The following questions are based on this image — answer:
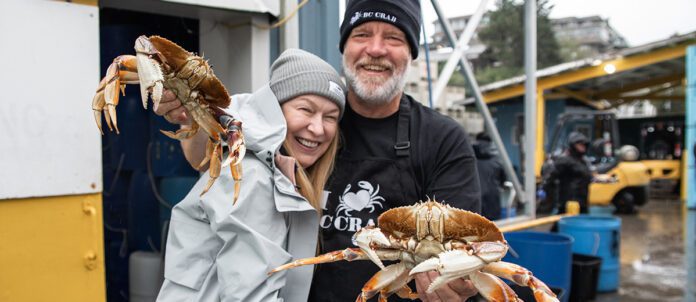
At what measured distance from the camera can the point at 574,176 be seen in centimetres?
943

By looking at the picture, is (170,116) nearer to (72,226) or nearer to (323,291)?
(323,291)

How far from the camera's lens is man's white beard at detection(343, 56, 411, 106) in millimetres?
2285

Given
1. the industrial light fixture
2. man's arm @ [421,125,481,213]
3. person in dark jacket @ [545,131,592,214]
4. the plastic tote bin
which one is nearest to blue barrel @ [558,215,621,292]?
the plastic tote bin

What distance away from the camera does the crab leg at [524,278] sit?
172cm

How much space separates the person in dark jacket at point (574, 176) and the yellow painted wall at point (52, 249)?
8385 mm

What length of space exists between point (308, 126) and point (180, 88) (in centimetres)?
57

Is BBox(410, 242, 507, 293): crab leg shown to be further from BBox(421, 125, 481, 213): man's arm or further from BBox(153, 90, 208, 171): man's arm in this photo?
BBox(153, 90, 208, 171): man's arm

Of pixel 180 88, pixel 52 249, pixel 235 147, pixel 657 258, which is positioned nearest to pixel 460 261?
pixel 235 147

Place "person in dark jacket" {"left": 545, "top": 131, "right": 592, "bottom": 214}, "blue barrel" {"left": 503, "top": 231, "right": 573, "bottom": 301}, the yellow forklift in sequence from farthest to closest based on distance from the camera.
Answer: the yellow forklift
"person in dark jacket" {"left": 545, "top": 131, "right": 592, "bottom": 214}
"blue barrel" {"left": 503, "top": 231, "right": 573, "bottom": 301}

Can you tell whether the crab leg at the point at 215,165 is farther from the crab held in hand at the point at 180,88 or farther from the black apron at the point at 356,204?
the black apron at the point at 356,204

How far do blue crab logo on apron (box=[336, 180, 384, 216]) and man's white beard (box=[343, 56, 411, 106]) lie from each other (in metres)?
0.39

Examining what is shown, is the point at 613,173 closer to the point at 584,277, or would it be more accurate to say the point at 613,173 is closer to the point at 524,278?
the point at 584,277

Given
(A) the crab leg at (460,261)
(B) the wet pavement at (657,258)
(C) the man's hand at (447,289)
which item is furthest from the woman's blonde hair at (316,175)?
(B) the wet pavement at (657,258)

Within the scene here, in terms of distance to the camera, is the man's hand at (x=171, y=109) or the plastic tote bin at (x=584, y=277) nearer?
the man's hand at (x=171, y=109)
